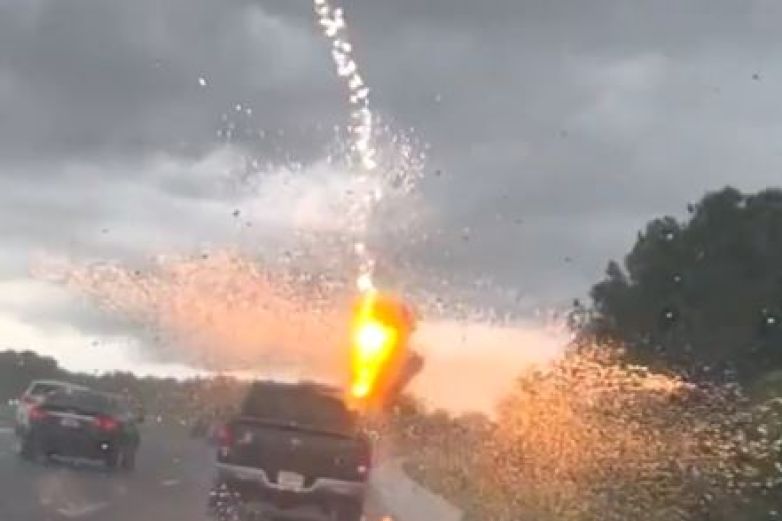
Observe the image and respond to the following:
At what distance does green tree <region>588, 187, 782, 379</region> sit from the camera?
44938 millimetres

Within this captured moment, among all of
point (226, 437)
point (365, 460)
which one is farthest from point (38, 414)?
point (365, 460)

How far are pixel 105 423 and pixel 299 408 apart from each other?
11300mm

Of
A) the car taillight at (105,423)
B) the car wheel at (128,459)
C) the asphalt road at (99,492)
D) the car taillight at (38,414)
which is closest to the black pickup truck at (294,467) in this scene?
the asphalt road at (99,492)

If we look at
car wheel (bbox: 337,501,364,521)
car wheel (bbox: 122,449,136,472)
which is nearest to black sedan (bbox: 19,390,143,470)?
car wheel (bbox: 122,449,136,472)

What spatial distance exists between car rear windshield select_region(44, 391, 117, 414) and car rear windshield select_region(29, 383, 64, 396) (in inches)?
50.2

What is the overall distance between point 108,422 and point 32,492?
337 inches

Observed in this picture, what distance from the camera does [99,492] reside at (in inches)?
1120

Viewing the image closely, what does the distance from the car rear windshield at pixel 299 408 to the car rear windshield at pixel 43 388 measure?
13.0 meters

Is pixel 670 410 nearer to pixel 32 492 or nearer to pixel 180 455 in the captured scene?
pixel 32 492

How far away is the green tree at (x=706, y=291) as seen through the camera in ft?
147

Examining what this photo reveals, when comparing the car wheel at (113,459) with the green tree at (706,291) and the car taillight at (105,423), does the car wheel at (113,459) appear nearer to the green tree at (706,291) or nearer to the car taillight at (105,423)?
the car taillight at (105,423)

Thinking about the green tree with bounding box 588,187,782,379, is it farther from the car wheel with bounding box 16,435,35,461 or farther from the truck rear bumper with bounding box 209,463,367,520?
the truck rear bumper with bounding box 209,463,367,520

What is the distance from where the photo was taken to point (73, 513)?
2353 cm

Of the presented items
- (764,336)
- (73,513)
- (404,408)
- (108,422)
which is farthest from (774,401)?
(404,408)
